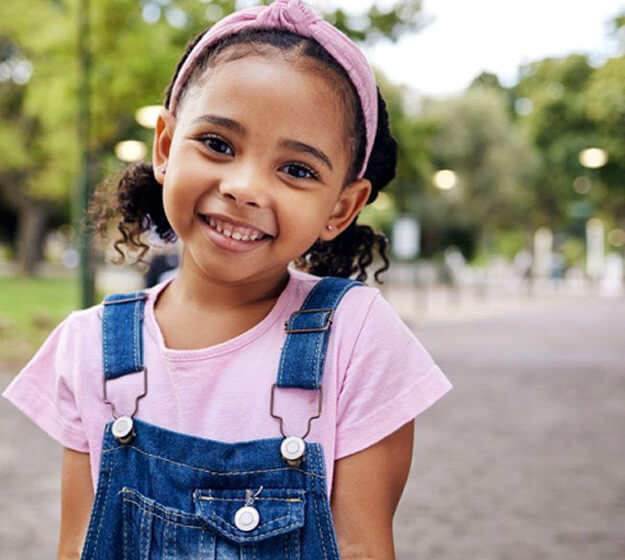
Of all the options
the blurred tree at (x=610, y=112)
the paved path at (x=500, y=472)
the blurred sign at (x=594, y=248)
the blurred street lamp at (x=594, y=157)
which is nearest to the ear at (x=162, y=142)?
the paved path at (x=500, y=472)

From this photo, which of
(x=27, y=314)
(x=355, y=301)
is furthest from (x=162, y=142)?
(x=27, y=314)

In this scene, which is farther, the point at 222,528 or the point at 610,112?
the point at 610,112

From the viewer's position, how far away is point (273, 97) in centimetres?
129

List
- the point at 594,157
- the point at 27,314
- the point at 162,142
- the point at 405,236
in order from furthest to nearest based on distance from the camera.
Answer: the point at 405,236 < the point at 27,314 < the point at 594,157 < the point at 162,142

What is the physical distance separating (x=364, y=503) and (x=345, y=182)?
48 centimetres

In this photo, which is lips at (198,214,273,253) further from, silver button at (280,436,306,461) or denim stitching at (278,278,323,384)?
silver button at (280,436,306,461)

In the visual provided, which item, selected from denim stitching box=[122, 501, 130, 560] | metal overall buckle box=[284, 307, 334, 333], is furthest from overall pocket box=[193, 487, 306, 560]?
metal overall buckle box=[284, 307, 334, 333]

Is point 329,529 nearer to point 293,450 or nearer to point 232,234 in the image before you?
point 293,450

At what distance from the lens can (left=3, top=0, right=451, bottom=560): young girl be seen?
1290mm

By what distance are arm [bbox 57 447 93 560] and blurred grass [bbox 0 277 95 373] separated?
906 cm

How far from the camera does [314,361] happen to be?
51.9 inches

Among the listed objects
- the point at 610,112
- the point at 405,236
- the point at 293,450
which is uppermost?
the point at 405,236

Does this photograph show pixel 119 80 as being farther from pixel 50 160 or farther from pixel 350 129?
pixel 50 160

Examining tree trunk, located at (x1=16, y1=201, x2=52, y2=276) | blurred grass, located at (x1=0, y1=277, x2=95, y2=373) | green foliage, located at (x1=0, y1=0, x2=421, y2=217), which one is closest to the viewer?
blurred grass, located at (x1=0, y1=277, x2=95, y2=373)
